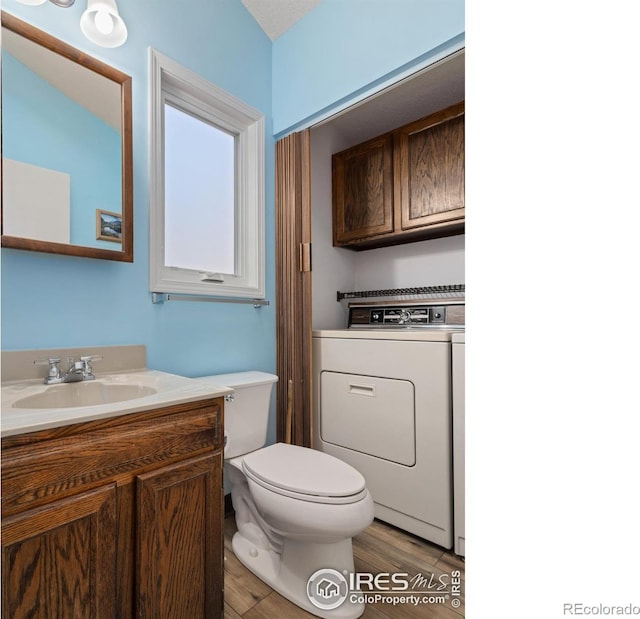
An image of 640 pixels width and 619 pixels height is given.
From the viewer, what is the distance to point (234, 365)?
1922 millimetres

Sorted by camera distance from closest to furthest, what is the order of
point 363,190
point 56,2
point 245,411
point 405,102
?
1. point 56,2
2. point 245,411
3. point 405,102
4. point 363,190

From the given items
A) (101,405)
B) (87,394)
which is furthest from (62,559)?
(87,394)

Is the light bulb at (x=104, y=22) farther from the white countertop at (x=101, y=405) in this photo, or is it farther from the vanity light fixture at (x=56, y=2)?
the white countertop at (x=101, y=405)

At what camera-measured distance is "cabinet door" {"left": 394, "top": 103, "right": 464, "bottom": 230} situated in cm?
194

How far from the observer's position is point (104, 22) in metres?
1.33

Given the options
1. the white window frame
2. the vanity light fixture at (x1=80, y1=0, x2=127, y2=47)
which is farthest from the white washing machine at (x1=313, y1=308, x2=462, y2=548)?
the vanity light fixture at (x1=80, y1=0, x2=127, y2=47)

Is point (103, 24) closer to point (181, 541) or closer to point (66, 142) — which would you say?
point (66, 142)

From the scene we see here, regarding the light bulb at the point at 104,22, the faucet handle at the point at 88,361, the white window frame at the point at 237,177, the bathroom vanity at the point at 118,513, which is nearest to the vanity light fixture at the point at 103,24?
the light bulb at the point at 104,22

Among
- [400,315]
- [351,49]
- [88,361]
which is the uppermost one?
[351,49]

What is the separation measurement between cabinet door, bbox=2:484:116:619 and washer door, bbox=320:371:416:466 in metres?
1.26

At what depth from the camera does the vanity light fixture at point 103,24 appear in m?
1.31

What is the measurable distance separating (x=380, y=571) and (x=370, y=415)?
67 cm
